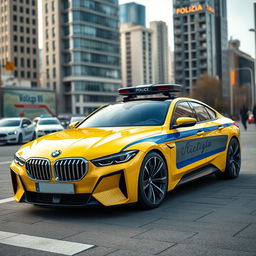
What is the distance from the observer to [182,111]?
6824mm

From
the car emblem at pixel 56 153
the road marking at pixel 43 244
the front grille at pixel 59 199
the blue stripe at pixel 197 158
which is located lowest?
the road marking at pixel 43 244

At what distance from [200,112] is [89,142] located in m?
2.70

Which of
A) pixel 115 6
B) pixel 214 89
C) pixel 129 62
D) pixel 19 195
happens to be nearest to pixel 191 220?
pixel 19 195

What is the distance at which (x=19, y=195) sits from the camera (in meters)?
5.52

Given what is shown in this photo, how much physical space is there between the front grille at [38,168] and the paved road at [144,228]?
19.7 inches

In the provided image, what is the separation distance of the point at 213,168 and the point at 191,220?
8.01 feet

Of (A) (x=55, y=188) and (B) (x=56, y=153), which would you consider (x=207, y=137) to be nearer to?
(B) (x=56, y=153)

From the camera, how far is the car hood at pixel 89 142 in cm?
512

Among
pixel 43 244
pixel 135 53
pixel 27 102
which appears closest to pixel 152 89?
pixel 43 244

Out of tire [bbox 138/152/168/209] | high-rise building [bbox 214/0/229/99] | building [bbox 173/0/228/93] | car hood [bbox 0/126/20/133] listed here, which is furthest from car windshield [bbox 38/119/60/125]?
high-rise building [bbox 214/0/229/99]

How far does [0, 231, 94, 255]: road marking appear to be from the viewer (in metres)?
3.94

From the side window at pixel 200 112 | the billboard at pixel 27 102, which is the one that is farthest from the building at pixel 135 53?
the side window at pixel 200 112

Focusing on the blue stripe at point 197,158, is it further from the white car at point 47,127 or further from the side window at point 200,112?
the white car at point 47,127

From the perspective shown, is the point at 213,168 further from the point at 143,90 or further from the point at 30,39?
the point at 30,39
